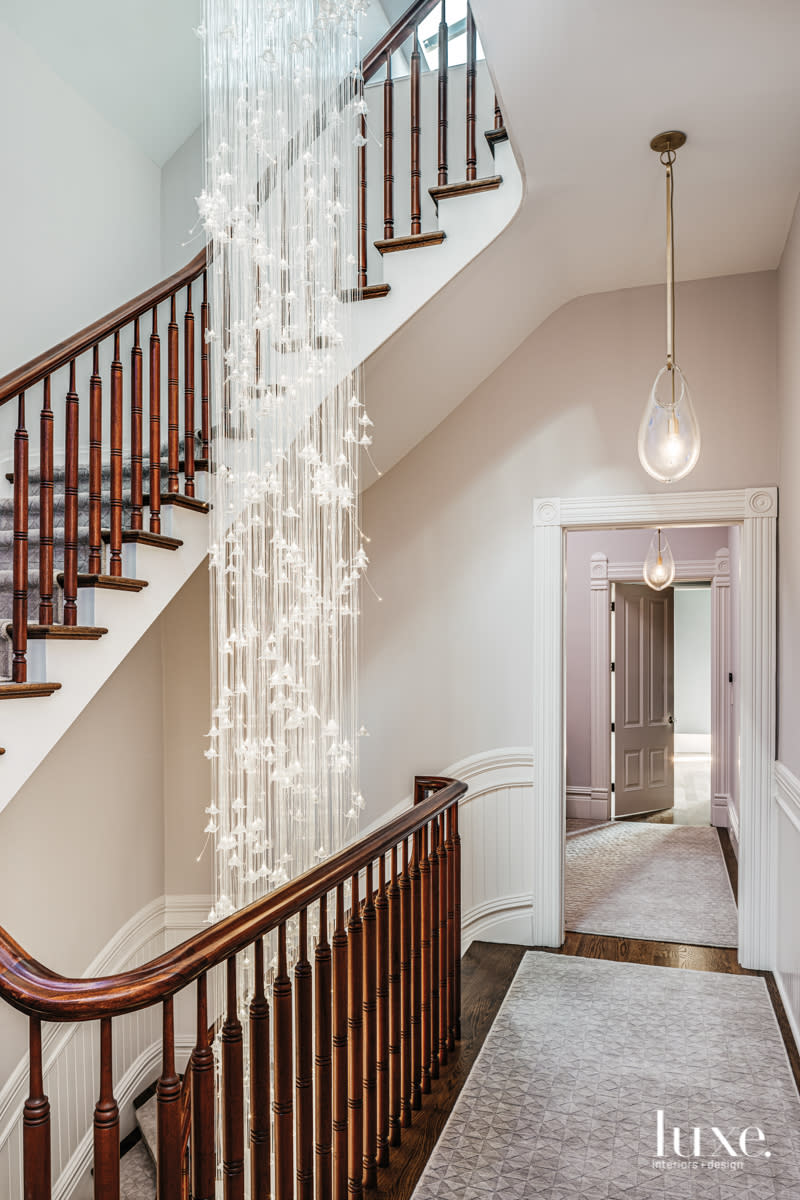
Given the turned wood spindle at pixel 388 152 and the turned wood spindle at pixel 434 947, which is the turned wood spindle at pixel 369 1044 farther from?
the turned wood spindle at pixel 388 152

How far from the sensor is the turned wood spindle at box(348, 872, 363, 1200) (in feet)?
6.79

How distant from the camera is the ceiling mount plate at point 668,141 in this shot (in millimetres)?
2609

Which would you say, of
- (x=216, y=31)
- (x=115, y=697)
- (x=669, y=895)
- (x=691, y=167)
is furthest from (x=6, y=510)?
(x=669, y=895)

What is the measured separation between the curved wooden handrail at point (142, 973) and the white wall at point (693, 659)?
35.3 ft

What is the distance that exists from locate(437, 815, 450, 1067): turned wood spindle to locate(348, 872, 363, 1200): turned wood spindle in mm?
743

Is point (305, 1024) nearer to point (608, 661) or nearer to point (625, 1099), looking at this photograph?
point (625, 1099)

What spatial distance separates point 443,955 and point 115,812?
68.9 inches

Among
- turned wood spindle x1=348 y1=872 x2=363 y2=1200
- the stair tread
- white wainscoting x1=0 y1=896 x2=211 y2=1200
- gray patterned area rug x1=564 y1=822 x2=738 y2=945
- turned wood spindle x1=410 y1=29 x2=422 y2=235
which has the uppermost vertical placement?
turned wood spindle x1=410 y1=29 x2=422 y2=235

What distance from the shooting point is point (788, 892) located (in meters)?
3.21

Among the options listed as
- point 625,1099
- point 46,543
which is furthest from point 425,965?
point 46,543

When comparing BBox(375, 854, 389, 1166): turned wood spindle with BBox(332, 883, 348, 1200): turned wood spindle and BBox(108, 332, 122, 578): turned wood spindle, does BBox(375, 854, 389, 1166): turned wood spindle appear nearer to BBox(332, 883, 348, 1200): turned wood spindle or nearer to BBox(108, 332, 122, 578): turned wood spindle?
BBox(332, 883, 348, 1200): turned wood spindle

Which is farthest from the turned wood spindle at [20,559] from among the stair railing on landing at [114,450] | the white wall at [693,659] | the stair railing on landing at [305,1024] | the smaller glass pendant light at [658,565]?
the white wall at [693,659]

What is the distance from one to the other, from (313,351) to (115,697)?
6.35 ft

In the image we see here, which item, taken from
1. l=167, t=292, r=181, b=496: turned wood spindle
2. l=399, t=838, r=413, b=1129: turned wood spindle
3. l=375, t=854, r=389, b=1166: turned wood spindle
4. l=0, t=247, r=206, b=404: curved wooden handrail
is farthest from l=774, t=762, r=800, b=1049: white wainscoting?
l=0, t=247, r=206, b=404: curved wooden handrail
